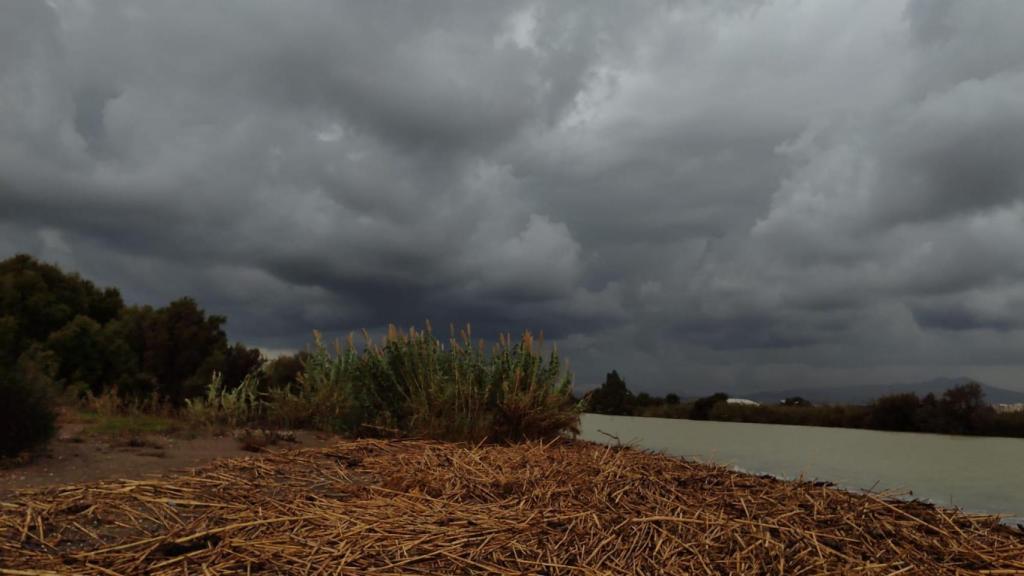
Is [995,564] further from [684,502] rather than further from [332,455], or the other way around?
[332,455]

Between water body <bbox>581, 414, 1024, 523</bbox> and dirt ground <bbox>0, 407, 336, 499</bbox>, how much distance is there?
4.47 meters

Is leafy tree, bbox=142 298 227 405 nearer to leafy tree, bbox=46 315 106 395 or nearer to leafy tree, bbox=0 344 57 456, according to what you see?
leafy tree, bbox=46 315 106 395

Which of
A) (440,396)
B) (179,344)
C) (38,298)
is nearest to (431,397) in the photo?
(440,396)

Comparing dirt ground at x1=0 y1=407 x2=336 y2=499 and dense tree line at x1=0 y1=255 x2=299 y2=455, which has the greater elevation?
dense tree line at x1=0 y1=255 x2=299 y2=455

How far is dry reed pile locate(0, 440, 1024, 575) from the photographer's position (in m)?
3.12

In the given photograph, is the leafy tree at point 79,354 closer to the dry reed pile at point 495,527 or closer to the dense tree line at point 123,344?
the dense tree line at point 123,344

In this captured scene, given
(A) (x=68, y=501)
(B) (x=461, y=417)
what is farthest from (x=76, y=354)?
(A) (x=68, y=501)

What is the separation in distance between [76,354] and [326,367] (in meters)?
11.5

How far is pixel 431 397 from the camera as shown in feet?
28.6

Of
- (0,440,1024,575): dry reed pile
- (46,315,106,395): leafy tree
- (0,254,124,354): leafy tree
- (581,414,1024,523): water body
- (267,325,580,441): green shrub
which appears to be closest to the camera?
(0,440,1024,575): dry reed pile

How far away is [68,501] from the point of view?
13.7 feet

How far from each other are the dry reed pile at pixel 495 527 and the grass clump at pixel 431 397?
3.24 m

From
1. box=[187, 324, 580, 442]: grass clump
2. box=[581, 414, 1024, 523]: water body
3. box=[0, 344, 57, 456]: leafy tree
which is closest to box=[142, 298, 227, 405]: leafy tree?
box=[187, 324, 580, 442]: grass clump

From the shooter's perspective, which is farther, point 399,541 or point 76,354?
point 76,354
